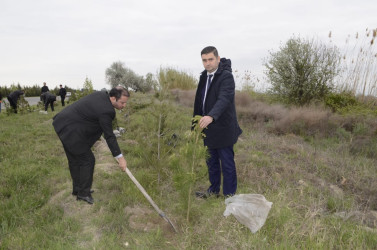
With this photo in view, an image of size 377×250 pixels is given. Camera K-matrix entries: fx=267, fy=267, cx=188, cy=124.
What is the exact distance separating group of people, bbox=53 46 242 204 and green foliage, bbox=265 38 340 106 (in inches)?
389

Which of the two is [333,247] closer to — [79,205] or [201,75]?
[201,75]

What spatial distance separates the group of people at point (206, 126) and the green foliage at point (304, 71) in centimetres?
988

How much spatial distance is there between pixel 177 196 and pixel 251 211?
1511 millimetres

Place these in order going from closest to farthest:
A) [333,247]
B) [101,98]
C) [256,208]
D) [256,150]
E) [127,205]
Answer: [333,247]
[256,208]
[101,98]
[127,205]
[256,150]

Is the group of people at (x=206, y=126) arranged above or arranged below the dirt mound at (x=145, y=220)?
above

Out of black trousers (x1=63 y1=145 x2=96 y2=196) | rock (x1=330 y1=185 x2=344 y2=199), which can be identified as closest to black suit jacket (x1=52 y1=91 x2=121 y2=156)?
black trousers (x1=63 y1=145 x2=96 y2=196)

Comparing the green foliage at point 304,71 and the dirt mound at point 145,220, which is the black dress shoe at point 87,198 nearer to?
the dirt mound at point 145,220

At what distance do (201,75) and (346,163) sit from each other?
424cm

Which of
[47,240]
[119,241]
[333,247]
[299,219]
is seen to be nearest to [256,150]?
[299,219]

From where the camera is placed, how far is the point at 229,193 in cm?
382

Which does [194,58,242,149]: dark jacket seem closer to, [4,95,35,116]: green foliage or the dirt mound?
the dirt mound

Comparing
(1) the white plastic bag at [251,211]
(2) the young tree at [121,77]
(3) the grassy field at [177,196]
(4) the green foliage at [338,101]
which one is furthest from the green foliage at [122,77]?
(1) the white plastic bag at [251,211]

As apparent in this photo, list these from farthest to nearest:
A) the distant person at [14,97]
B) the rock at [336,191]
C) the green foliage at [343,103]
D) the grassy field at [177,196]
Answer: the distant person at [14,97] < the green foliage at [343,103] < the rock at [336,191] < the grassy field at [177,196]

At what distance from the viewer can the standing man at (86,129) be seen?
3.56 m
